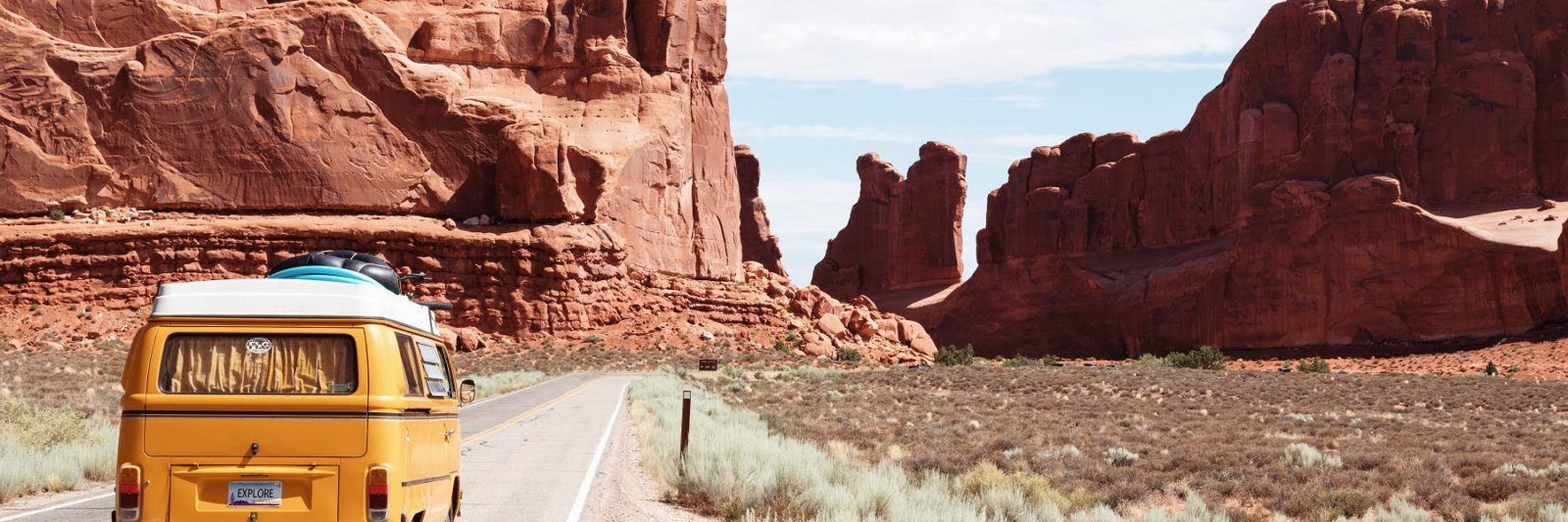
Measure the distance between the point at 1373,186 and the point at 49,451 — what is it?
73.0 m

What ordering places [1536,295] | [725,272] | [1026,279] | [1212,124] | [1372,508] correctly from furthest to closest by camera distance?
[1026,279] → [1212,124] → [725,272] → [1536,295] → [1372,508]

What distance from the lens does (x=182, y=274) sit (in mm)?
55812

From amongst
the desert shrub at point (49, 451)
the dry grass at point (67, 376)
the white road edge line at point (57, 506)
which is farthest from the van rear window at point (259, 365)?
the dry grass at point (67, 376)

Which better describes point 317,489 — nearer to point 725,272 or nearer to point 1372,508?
point 1372,508

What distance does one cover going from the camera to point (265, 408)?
26.2 ft

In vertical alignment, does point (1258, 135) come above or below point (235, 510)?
above

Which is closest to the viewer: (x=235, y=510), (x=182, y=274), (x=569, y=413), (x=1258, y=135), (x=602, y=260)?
(x=235, y=510)

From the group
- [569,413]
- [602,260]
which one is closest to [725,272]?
[602,260]

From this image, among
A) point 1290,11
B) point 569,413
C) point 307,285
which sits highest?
point 1290,11

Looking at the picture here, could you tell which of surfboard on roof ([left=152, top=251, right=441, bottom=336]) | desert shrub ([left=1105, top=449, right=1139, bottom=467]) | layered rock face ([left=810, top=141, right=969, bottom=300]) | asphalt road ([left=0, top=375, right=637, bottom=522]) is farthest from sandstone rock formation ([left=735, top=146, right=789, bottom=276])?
surfboard on roof ([left=152, top=251, right=441, bottom=336])

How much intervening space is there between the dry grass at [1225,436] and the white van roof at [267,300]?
981cm

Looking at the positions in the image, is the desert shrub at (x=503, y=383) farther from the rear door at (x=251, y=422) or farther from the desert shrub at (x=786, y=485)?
the rear door at (x=251, y=422)

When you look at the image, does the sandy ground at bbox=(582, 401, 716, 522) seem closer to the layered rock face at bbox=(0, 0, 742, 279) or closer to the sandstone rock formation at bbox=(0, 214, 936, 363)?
the sandstone rock formation at bbox=(0, 214, 936, 363)

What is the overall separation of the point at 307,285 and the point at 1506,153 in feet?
266
